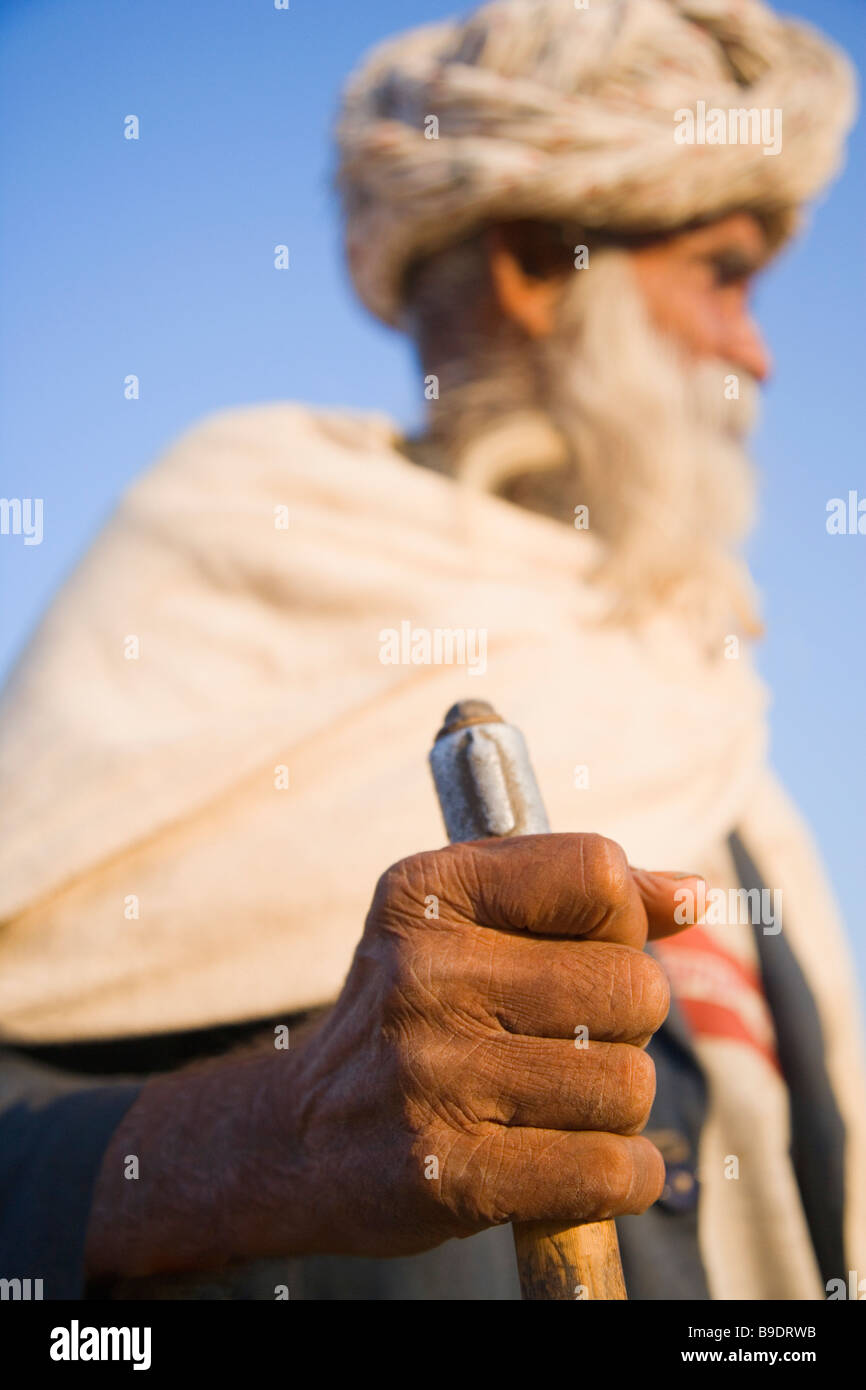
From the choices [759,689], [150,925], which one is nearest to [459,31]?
[759,689]

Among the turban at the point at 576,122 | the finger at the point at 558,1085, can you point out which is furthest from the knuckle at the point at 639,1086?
the turban at the point at 576,122

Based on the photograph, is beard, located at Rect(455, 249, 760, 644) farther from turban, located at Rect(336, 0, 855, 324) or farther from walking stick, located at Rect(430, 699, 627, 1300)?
walking stick, located at Rect(430, 699, 627, 1300)

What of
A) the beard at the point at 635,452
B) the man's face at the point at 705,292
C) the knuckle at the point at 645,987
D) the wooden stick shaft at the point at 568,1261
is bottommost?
the wooden stick shaft at the point at 568,1261

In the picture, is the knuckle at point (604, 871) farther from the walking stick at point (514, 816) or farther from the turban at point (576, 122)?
the turban at point (576, 122)

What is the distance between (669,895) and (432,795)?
3.19 ft

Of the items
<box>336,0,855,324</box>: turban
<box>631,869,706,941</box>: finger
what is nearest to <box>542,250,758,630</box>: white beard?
<box>336,0,855,324</box>: turban

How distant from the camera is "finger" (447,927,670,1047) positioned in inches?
48.5

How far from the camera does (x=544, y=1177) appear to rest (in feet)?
3.98

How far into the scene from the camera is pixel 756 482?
3.27 metres

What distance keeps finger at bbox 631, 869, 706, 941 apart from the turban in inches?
93.8

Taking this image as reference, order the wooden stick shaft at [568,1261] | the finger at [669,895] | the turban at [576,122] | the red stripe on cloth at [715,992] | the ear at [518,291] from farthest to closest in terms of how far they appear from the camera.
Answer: the ear at [518,291] → the turban at [576,122] → the red stripe on cloth at [715,992] → the finger at [669,895] → the wooden stick shaft at [568,1261]

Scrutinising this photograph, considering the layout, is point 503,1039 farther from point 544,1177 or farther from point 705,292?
point 705,292

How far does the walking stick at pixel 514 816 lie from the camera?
1186 mm

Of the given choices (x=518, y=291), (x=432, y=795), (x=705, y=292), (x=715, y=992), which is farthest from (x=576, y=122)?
(x=715, y=992)
